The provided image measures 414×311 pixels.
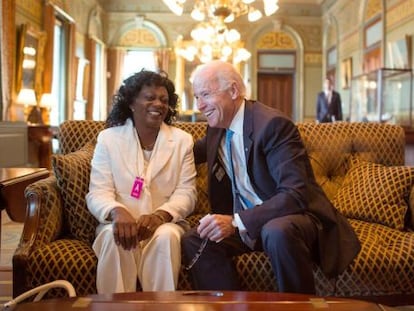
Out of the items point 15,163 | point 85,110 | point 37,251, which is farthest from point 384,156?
point 85,110

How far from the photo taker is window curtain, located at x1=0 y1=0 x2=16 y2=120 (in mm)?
7324

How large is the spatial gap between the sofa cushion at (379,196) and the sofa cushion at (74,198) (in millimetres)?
→ 1303

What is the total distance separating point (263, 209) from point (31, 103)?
649 cm

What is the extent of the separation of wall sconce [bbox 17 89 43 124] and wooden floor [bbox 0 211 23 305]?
2.55 m

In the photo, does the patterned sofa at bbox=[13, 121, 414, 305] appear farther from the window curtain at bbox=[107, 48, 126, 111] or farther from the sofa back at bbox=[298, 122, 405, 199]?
the window curtain at bbox=[107, 48, 126, 111]

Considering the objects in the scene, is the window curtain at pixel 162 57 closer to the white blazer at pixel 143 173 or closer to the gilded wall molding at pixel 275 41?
the gilded wall molding at pixel 275 41

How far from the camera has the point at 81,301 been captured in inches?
53.5

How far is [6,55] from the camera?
7391 millimetres

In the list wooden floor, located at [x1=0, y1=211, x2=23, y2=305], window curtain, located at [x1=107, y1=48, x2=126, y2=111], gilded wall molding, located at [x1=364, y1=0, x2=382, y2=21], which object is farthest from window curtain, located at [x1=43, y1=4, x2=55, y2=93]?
gilded wall molding, located at [x1=364, y1=0, x2=382, y2=21]

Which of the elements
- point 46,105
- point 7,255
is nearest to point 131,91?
point 7,255

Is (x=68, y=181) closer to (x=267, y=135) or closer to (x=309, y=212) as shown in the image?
(x=267, y=135)

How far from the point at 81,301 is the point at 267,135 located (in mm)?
1079

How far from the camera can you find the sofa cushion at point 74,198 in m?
2.37

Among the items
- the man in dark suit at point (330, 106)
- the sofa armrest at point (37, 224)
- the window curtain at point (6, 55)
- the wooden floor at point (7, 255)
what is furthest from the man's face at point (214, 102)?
the man in dark suit at point (330, 106)
